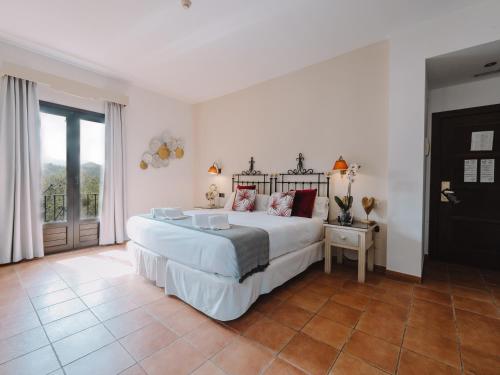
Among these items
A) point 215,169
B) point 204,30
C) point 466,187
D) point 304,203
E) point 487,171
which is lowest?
point 304,203

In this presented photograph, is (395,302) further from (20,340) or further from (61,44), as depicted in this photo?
(61,44)

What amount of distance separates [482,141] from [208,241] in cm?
374

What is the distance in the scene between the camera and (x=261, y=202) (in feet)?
12.1

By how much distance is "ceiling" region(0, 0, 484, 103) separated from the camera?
2.26 m

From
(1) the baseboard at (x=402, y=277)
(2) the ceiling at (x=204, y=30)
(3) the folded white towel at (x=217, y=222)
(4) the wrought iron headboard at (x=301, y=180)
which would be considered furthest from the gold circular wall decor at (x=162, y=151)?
(1) the baseboard at (x=402, y=277)

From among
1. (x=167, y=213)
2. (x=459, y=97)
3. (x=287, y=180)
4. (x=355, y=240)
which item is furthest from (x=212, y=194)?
(x=459, y=97)

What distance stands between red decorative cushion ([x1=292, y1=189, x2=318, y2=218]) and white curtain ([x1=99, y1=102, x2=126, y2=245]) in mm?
2970

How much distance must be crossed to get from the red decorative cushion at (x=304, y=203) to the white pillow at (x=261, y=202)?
662 mm

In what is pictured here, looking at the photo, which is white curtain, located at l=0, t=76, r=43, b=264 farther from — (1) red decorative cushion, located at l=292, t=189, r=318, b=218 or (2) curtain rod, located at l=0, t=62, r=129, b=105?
(1) red decorative cushion, located at l=292, t=189, r=318, b=218

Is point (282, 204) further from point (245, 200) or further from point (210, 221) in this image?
point (210, 221)

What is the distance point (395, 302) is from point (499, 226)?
2073 mm

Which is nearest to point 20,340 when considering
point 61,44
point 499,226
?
point 61,44

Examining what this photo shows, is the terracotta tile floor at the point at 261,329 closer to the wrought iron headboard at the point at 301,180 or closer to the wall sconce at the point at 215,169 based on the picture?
the wrought iron headboard at the point at 301,180

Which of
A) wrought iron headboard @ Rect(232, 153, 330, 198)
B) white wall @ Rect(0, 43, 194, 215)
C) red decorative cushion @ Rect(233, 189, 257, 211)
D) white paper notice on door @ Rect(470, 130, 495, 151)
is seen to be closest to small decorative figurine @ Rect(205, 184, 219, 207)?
wrought iron headboard @ Rect(232, 153, 330, 198)
